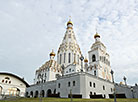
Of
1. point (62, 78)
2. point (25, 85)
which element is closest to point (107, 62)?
point (62, 78)

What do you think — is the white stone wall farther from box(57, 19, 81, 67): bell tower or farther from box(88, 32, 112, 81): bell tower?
box(88, 32, 112, 81): bell tower

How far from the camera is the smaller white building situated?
4159cm

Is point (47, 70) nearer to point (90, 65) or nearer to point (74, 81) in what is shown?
point (90, 65)

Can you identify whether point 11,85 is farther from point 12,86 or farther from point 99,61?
point 99,61

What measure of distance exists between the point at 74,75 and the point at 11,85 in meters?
25.2

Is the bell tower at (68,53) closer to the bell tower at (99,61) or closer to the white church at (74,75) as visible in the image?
the white church at (74,75)

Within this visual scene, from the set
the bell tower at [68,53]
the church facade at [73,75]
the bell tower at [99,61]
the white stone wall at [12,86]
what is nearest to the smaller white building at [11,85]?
the white stone wall at [12,86]

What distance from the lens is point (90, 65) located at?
4662 centimetres

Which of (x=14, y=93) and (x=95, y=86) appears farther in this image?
(x=14, y=93)

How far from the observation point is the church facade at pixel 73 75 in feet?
99.9

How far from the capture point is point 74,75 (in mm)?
31672

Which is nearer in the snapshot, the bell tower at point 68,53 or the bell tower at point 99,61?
the bell tower at point 99,61

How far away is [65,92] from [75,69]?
581 inches

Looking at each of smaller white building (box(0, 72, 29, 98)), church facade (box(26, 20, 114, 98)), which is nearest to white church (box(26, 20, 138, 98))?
church facade (box(26, 20, 114, 98))
